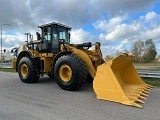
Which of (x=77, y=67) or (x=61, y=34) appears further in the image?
(x=61, y=34)

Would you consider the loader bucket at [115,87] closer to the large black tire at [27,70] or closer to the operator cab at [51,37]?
the operator cab at [51,37]

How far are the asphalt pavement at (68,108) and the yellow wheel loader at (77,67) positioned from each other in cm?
36

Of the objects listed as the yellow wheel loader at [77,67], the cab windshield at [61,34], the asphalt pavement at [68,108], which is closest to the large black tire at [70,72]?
the yellow wheel loader at [77,67]

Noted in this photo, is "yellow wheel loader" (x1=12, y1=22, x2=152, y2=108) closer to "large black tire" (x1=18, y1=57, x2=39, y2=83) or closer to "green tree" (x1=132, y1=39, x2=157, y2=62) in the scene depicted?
"large black tire" (x1=18, y1=57, x2=39, y2=83)

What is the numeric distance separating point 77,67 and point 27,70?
11.3 feet

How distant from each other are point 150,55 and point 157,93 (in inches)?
1476

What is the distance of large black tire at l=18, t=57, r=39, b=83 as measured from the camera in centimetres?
982

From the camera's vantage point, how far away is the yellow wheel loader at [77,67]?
642cm

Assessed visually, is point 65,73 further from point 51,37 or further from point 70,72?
point 51,37

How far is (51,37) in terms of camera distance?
31.8 feet

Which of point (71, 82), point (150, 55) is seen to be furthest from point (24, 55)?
point (150, 55)

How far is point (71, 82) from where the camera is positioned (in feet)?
25.3

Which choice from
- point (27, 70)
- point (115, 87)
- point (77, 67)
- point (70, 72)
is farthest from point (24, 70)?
point (115, 87)

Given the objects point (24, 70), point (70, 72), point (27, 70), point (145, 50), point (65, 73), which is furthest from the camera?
point (145, 50)
